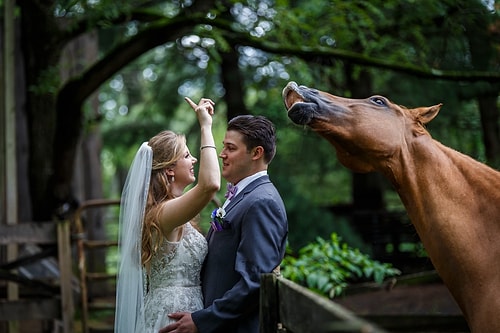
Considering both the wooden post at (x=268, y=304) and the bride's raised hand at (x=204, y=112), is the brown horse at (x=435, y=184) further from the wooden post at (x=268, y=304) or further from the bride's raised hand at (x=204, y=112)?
the wooden post at (x=268, y=304)

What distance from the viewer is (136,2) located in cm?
1023

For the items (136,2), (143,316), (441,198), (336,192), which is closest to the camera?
(441,198)

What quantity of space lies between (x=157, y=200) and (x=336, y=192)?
18.3 metres

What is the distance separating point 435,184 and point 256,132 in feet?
3.09

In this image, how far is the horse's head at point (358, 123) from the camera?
3.42 meters

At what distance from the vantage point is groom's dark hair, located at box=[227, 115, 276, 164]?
3773 millimetres

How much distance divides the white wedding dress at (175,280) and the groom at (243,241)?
64mm

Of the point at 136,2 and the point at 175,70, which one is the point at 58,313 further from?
the point at 175,70

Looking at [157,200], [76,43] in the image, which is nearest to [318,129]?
[157,200]

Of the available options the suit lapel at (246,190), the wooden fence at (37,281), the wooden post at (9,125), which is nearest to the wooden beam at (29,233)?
the wooden fence at (37,281)

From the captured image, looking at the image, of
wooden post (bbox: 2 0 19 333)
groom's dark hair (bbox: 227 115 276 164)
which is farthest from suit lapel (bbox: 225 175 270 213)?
wooden post (bbox: 2 0 19 333)

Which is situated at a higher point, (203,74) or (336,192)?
(203,74)

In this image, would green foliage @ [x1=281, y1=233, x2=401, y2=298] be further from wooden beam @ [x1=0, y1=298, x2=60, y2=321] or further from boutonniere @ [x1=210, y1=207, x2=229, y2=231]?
boutonniere @ [x1=210, y1=207, x2=229, y2=231]

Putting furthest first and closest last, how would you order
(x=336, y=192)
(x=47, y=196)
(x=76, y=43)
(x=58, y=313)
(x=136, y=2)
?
(x=336, y=192), (x=76, y=43), (x=136, y=2), (x=47, y=196), (x=58, y=313)
